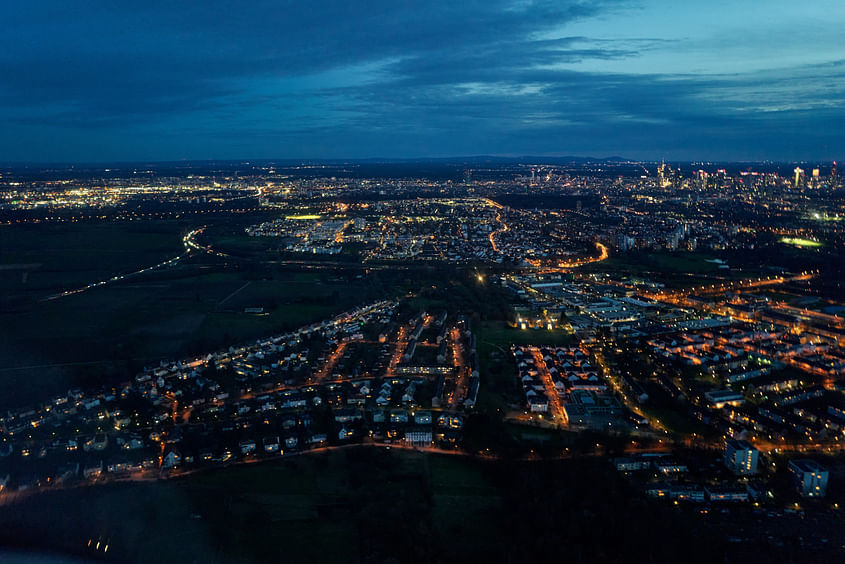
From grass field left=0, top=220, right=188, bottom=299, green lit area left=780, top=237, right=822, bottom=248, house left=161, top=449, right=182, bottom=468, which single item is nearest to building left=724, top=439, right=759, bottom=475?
house left=161, top=449, right=182, bottom=468

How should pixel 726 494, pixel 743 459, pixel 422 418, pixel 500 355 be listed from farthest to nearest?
pixel 500 355 → pixel 422 418 → pixel 743 459 → pixel 726 494

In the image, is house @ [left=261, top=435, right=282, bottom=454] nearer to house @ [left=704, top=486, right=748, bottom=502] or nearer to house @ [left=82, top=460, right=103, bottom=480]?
house @ [left=82, top=460, right=103, bottom=480]

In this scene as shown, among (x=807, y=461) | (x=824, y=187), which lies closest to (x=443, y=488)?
(x=807, y=461)

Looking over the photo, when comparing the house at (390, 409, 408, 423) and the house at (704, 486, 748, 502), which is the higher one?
the house at (390, 409, 408, 423)

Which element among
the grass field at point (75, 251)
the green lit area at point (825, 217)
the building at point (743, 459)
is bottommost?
the building at point (743, 459)

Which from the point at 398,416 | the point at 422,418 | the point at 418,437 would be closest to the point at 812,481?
the point at 418,437

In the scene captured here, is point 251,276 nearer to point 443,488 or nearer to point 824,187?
point 443,488

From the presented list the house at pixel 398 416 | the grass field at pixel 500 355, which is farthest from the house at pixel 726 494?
the house at pixel 398 416

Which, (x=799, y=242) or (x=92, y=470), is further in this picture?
(x=799, y=242)

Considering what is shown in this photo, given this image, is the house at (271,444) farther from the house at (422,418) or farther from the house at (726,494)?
the house at (726,494)

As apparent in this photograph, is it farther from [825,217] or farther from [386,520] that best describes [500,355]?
[825,217]
